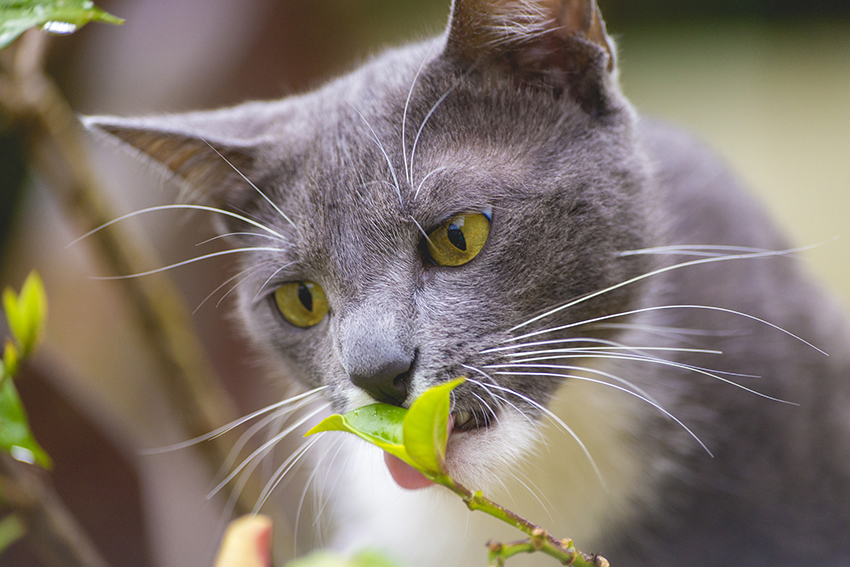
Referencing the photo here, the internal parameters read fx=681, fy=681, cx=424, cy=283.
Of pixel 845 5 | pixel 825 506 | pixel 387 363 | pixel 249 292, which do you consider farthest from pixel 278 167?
pixel 845 5

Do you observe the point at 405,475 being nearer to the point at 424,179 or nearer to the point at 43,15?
the point at 424,179

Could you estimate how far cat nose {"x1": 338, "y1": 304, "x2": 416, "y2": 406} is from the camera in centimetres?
80

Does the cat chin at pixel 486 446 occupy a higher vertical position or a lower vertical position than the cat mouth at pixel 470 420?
lower

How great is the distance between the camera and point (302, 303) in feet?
3.52

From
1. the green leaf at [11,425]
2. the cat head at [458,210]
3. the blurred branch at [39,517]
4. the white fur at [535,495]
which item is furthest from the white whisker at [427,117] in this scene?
the blurred branch at [39,517]

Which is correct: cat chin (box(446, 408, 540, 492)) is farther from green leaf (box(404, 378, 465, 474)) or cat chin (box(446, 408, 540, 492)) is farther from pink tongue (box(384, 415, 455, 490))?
green leaf (box(404, 378, 465, 474))

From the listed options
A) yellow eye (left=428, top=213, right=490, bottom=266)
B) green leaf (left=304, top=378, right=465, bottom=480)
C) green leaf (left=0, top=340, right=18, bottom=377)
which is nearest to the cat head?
yellow eye (left=428, top=213, right=490, bottom=266)

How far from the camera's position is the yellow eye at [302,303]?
1.04 metres

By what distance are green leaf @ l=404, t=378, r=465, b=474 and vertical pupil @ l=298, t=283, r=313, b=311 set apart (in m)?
0.57

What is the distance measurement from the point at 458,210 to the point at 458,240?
0.13 feet

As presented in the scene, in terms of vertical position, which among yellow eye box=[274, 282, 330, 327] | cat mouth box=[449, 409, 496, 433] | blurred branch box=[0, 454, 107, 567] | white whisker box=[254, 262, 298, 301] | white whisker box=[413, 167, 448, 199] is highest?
white whisker box=[413, 167, 448, 199]

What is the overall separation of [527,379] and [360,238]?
29 cm

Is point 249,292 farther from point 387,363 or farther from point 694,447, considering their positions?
point 694,447

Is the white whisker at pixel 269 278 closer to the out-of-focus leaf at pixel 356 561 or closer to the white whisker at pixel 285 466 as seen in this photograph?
the white whisker at pixel 285 466
